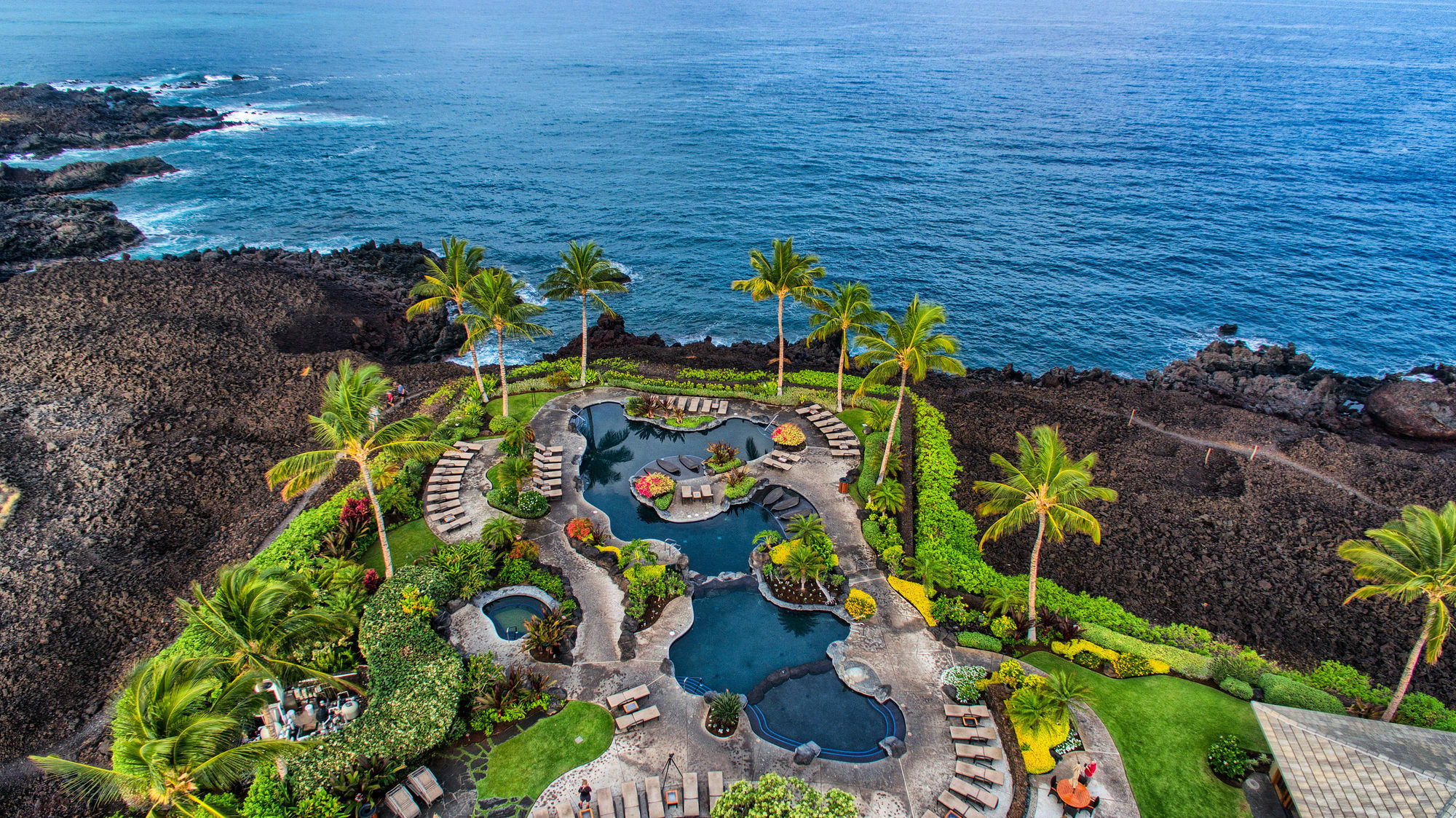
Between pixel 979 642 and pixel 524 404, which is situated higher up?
pixel 524 404

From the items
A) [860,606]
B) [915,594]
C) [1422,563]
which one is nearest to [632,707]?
[860,606]

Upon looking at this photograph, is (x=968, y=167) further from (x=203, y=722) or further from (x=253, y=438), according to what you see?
(x=203, y=722)

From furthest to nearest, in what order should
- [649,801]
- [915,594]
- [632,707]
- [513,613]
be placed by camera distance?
1. [915,594]
2. [513,613]
3. [632,707]
4. [649,801]

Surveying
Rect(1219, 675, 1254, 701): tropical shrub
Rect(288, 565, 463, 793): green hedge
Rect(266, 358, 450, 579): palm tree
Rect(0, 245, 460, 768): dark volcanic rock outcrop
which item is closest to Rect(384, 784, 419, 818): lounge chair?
Rect(288, 565, 463, 793): green hedge

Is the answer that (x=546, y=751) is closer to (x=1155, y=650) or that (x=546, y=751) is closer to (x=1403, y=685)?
(x=1155, y=650)

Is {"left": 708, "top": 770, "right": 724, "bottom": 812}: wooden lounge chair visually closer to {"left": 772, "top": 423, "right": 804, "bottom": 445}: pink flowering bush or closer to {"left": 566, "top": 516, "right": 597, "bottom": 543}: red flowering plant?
{"left": 566, "top": 516, "right": 597, "bottom": 543}: red flowering plant

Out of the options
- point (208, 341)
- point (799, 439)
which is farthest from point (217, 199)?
point (799, 439)
